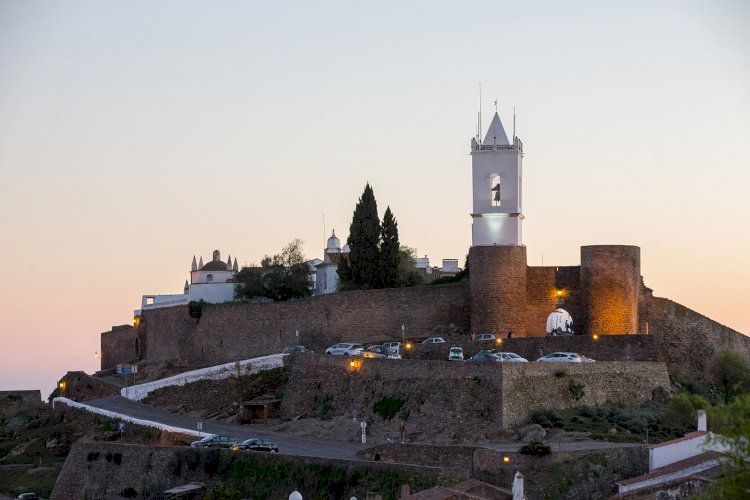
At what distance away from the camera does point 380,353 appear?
52094 millimetres

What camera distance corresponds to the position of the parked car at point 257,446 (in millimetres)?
43438

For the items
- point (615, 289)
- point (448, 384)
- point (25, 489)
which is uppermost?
point (615, 289)

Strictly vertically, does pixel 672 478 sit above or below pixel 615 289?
below

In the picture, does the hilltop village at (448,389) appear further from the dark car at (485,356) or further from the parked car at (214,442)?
the dark car at (485,356)

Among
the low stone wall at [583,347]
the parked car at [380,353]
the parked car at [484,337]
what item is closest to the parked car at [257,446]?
the parked car at [380,353]

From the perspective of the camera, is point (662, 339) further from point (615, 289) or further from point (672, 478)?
point (672, 478)

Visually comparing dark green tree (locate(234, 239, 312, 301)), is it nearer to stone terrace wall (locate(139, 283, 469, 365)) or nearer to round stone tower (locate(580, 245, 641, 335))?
stone terrace wall (locate(139, 283, 469, 365))

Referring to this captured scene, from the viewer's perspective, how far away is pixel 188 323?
68750 mm

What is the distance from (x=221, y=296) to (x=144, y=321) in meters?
5.56

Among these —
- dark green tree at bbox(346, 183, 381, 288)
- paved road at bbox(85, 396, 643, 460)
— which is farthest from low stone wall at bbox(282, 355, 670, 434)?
dark green tree at bbox(346, 183, 381, 288)

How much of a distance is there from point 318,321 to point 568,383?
1740cm

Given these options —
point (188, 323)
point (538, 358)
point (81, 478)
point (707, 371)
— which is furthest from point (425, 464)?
point (188, 323)

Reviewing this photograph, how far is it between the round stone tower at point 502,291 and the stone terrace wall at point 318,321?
2.02 metres

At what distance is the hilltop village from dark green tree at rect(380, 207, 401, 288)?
4.10 metres
